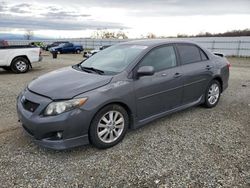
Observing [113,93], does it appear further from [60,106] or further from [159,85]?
[159,85]

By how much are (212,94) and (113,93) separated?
2.78 meters

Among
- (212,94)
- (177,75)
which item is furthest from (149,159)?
(212,94)

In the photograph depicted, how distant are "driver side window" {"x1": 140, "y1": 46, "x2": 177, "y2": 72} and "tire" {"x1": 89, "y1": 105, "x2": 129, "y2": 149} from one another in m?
0.88

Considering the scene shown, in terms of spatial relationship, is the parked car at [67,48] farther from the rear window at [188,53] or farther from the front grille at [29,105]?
the front grille at [29,105]

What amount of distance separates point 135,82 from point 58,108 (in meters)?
1.22

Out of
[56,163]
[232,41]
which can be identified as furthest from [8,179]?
[232,41]

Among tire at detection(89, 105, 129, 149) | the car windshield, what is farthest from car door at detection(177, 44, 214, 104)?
tire at detection(89, 105, 129, 149)

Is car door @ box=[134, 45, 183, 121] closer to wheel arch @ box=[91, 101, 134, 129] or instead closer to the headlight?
wheel arch @ box=[91, 101, 134, 129]

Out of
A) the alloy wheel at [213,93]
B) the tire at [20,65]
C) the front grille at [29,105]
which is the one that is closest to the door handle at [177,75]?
the alloy wheel at [213,93]

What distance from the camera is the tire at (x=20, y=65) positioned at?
11078 millimetres

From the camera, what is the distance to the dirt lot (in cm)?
298

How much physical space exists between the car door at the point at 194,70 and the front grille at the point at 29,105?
2613 mm

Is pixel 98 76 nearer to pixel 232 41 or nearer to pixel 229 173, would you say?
pixel 229 173

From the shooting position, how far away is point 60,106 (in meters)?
3.34
